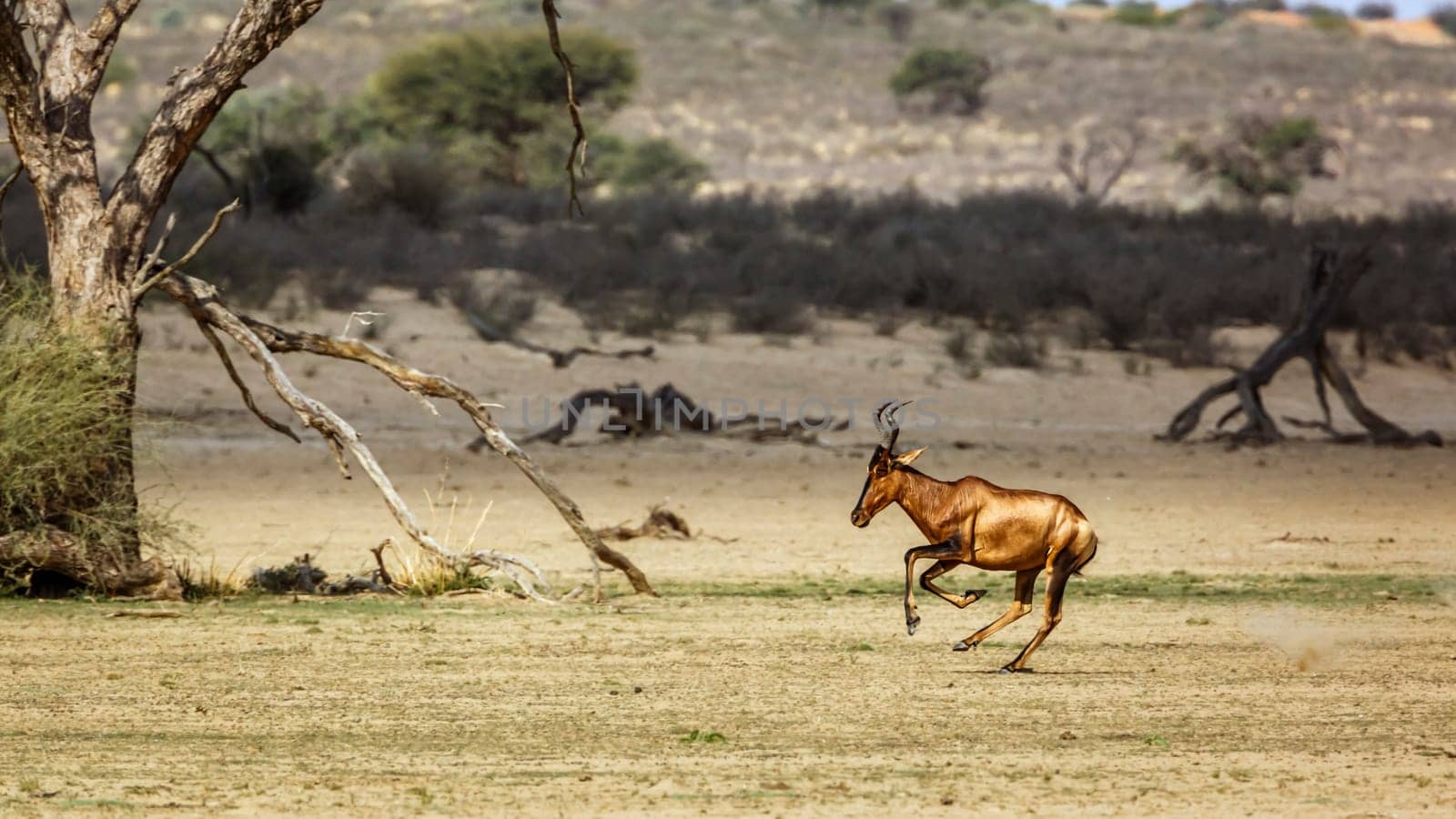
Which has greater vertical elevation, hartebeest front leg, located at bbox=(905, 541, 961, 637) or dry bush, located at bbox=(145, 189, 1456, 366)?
dry bush, located at bbox=(145, 189, 1456, 366)

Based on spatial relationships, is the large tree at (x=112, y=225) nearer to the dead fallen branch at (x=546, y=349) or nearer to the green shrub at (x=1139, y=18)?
the dead fallen branch at (x=546, y=349)

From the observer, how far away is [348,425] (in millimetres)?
10234

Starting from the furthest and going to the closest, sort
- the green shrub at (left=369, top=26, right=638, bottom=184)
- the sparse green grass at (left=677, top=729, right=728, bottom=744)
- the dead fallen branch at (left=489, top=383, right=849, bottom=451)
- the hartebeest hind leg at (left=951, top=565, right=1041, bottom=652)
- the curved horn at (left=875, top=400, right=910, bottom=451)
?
1. the green shrub at (left=369, top=26, right=638, bottom=184)
2. the dead fallen branch at (left=489, top=383, right=849, bottom=451)
3. the hartebeest hind leg at (left=951, top=565, right=1041, bottom=652)
4. the curved horn at (left=875, top=400, right=910, bottom=451)
5. the sparse green grass at (left=677, top=729, right=728, bottom=744)

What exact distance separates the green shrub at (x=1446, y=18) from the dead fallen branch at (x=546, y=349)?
270 feet

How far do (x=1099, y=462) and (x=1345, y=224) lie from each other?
17.9 meters

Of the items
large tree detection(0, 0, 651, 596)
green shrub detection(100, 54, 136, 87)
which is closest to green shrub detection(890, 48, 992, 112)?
green shrub detection(100, 54, 136, 87)

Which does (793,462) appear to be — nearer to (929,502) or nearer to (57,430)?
(57,430)

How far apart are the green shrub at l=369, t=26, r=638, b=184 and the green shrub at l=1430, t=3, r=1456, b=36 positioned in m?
61.4

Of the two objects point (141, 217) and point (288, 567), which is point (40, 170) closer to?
point (141, 217)

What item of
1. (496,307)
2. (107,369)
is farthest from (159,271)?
(496,307)

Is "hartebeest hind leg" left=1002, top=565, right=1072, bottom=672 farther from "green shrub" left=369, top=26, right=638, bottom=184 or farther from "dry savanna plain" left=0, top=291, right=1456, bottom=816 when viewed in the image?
"green shrub" left=369, top=26, right=638, bottom=184

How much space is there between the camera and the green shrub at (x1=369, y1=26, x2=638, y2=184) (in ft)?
146

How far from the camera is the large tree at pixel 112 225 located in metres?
9.84

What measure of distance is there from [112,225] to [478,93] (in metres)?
35.6
